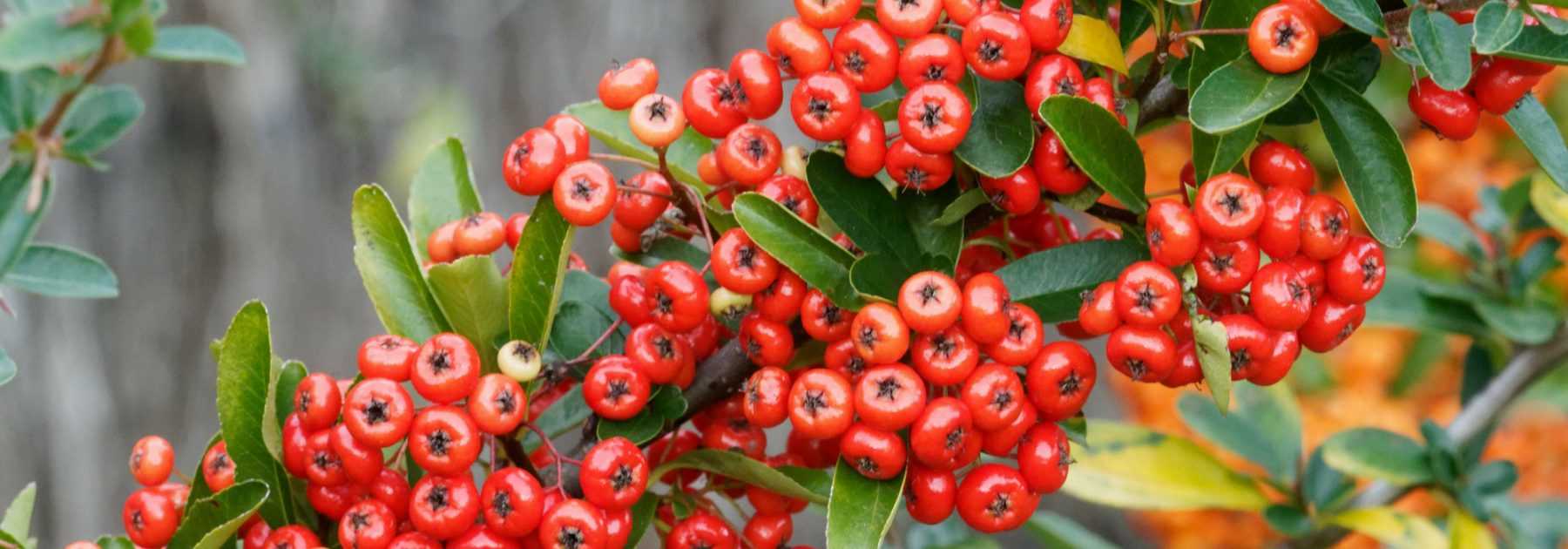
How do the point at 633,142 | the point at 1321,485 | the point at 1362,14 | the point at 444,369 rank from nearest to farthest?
the point at 1362,14 < the point at 444,369 < the point at 633,142 < the point at 1321,485

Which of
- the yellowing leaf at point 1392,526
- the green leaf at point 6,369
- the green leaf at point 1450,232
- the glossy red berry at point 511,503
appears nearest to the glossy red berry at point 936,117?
the glossy red berry at point 511,503

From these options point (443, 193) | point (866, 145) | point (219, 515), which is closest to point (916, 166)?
point (866, 145)

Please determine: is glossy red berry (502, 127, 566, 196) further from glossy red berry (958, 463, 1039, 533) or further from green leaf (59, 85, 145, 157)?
glossy red berry (958, 463, 1039, 533)

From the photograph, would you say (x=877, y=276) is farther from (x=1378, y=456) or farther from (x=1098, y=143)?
(x=1378, y=456)

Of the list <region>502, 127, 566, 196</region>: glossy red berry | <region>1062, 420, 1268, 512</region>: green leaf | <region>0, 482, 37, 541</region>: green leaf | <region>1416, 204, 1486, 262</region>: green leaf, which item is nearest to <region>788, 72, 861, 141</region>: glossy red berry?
<region>502, 127, 566, 196</region>: glossy red berry

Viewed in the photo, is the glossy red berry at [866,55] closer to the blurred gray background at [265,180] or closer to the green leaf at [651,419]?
the green leaf at [651,419]

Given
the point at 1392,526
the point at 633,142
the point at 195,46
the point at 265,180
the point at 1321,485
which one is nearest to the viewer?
the point at 195,46
